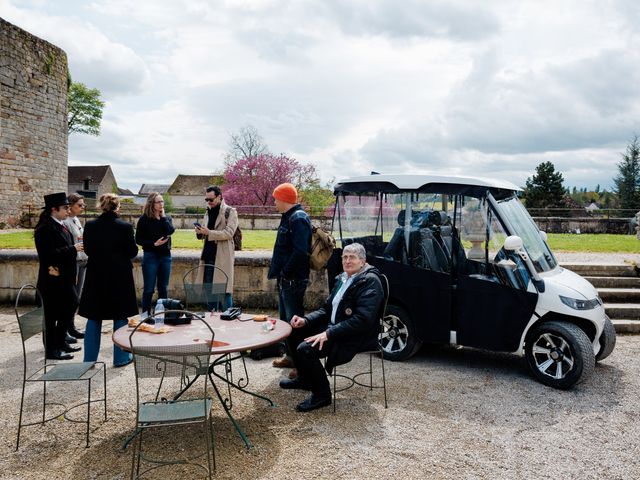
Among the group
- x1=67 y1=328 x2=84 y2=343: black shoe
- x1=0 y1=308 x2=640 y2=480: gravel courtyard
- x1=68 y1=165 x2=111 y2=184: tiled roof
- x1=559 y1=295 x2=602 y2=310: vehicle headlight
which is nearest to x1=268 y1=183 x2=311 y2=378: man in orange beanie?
x1=0 y1=308 x2=640 y2=480: gravel courtyard

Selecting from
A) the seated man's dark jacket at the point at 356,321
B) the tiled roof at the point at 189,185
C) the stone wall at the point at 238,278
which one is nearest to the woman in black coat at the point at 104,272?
the seated man's dark jacket at the point at 356,321

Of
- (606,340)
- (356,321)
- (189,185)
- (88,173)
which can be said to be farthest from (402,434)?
(189,185)

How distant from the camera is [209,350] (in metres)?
3.51

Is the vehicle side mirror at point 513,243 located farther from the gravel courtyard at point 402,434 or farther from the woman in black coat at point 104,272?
the woman in black coat at point 104,272

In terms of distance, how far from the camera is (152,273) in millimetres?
7117

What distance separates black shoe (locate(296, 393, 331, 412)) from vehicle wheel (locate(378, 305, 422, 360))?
1.54 meters

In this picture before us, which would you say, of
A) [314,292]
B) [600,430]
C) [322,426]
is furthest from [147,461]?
[314,292]

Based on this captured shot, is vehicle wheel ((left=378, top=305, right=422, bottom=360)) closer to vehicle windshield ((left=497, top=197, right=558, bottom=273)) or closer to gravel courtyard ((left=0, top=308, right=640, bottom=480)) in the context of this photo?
gravel courtyard ((left=0, top=308, right=640, bottom=480))

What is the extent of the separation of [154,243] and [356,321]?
3.49m

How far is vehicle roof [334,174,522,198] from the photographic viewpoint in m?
5.82

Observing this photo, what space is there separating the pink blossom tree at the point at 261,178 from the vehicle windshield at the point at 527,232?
37067 mm

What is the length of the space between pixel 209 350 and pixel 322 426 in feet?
4.74

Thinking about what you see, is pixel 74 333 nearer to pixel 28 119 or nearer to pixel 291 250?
pixel 291 250

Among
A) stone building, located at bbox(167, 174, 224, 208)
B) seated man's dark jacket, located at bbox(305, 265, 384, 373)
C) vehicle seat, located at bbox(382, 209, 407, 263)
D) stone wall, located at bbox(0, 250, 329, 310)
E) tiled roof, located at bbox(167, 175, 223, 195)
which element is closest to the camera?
seated man's dark jacket, located at bbox(305, 265, 384, 373)
